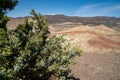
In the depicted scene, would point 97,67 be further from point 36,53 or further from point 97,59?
point 36,53

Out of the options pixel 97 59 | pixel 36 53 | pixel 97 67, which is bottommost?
pixel 97 59

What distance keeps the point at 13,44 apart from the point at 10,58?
0.94 metres

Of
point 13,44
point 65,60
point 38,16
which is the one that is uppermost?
point 38,16

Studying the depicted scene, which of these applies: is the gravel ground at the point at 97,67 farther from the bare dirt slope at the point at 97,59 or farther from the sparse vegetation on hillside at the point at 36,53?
the sparse vegetation on hillside at the point at 36,53

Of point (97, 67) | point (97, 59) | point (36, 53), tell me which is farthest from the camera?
point (97, 59)

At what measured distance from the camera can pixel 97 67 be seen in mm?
33625

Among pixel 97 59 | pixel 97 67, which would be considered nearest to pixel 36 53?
pixel 97 67

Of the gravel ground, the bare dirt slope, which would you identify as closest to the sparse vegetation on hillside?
the bare dirt slope

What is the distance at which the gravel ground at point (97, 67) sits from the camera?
28.7 metres

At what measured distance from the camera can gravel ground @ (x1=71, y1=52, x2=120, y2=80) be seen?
28.7m

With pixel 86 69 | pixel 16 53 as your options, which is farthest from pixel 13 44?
pixel 86 69

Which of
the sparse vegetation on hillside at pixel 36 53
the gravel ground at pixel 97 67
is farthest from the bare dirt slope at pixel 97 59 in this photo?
the sparse vegetation on hillside at pixel 36 53

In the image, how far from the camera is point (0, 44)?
12.7 m

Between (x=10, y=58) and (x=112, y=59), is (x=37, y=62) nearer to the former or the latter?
(x=10, y=58)
